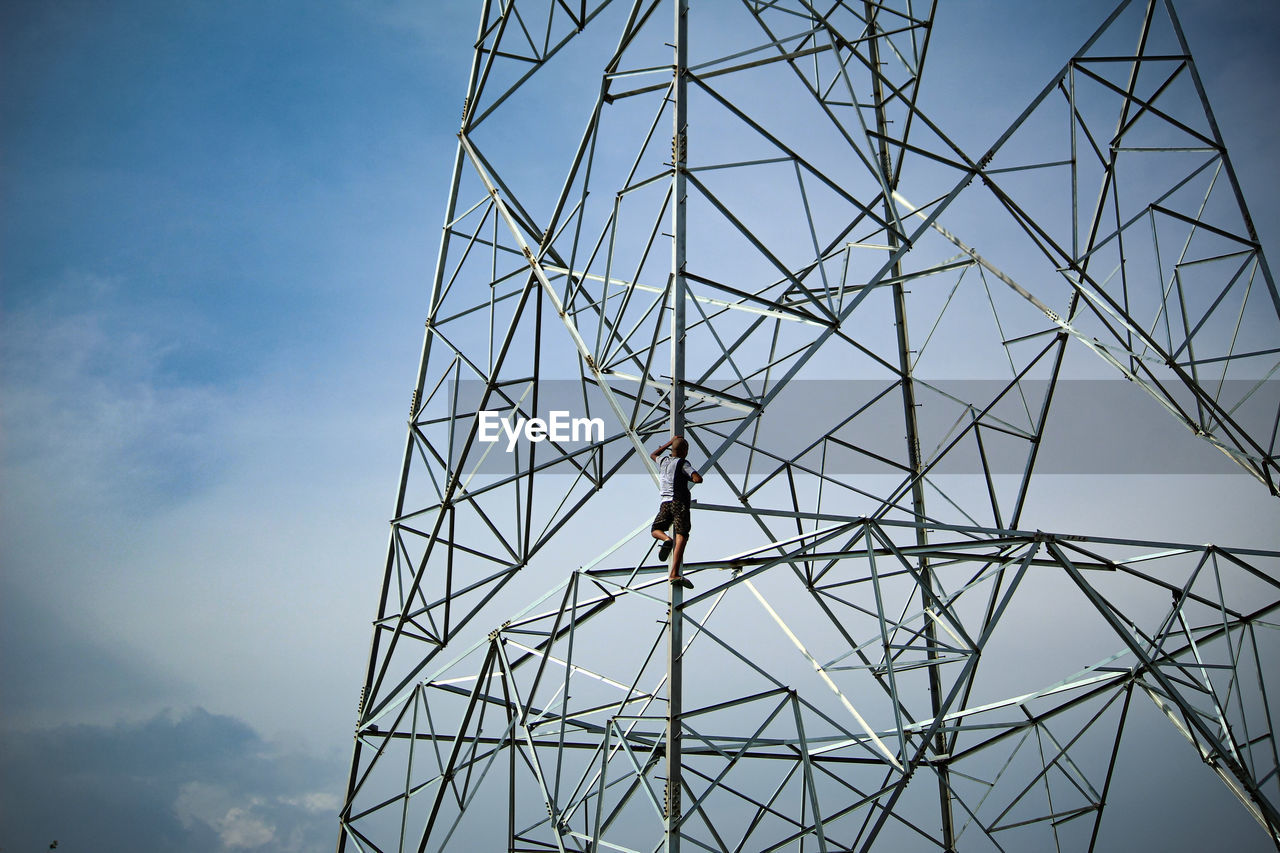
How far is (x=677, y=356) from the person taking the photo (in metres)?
17.5

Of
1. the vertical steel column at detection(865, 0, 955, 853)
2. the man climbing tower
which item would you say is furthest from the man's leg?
the vertical steel column at detection(865, 0, 955, 853)

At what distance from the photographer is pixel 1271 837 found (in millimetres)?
17047

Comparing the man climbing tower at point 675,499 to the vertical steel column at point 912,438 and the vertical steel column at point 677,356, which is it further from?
the vertical steel column at point 912,438

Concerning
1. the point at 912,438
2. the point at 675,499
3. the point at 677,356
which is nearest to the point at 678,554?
the point at 675,499

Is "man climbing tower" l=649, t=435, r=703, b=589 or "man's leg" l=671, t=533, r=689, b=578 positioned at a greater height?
"man climbing tower" l=649, t=435, r=703, b=589

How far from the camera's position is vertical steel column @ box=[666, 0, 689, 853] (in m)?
16.4

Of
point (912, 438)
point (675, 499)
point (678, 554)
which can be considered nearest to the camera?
point (678, 554)

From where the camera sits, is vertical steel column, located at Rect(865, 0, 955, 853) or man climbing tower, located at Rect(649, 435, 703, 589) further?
vertical steel column, located at Rect(865, 0, 955, 853)

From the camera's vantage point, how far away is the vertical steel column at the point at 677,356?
16359mm

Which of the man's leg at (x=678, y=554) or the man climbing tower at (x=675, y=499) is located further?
the man climbing tower at (x=675, y=499)

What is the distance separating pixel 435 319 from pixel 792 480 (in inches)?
341

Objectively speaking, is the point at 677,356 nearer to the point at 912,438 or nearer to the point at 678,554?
the point at 678,554

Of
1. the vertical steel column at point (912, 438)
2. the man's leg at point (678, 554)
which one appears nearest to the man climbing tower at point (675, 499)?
the man's leg at point (678, 554)

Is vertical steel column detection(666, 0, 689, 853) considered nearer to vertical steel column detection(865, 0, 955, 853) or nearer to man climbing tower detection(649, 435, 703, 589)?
man climbing tower detection(649, 435, 703, 589)
